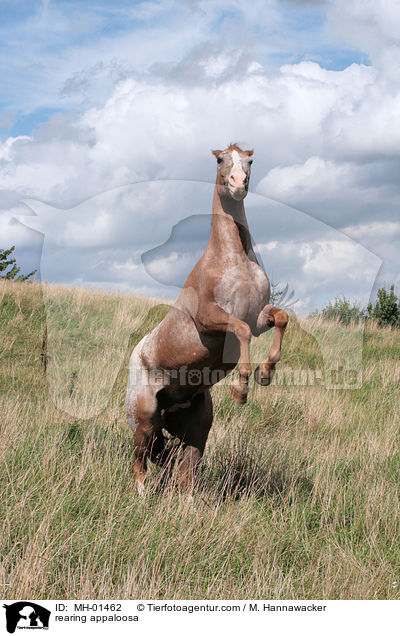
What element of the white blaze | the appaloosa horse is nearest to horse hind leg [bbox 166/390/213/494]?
the appaloosa horse

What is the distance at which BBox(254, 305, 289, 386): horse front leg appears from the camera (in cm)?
413

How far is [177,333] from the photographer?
487 centimetres

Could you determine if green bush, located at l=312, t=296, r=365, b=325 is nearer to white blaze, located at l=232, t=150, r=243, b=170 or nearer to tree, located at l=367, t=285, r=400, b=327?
white blaze, located at l=232, t=150, r=243, b=170

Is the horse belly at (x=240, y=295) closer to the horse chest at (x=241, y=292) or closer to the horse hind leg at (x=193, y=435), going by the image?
the horse chest at (x=241, y=292)

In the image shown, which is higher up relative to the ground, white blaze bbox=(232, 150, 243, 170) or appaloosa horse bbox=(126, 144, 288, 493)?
white blaze bbox=(232, 150, 243, 170)

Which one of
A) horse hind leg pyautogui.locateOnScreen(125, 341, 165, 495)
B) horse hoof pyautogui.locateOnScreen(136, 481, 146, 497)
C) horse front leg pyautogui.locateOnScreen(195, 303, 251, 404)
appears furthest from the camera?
horse hoof pyautogui.locateOnScreen(136, 481, 146, 497)

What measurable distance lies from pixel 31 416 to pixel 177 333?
3984 millimetres

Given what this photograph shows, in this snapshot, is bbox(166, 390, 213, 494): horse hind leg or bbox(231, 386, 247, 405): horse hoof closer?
A: bbox(231, 386, 247, 405): horse hoof

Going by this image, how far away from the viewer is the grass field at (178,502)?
14.0 ft

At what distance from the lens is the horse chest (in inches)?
170

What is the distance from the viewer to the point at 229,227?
4477mm

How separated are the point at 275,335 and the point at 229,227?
96cm

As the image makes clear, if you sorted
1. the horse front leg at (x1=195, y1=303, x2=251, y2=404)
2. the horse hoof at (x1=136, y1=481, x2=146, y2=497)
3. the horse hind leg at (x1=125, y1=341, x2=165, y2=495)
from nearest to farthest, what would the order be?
the horse front leg at (x1=195, y1=303, x2=251, y2=404) < the horse hind leg at (x1=125, y1=341, x2=165, y2=495) < the horse hoof at (x1=136, y1=481, x2=146, y2=497)
